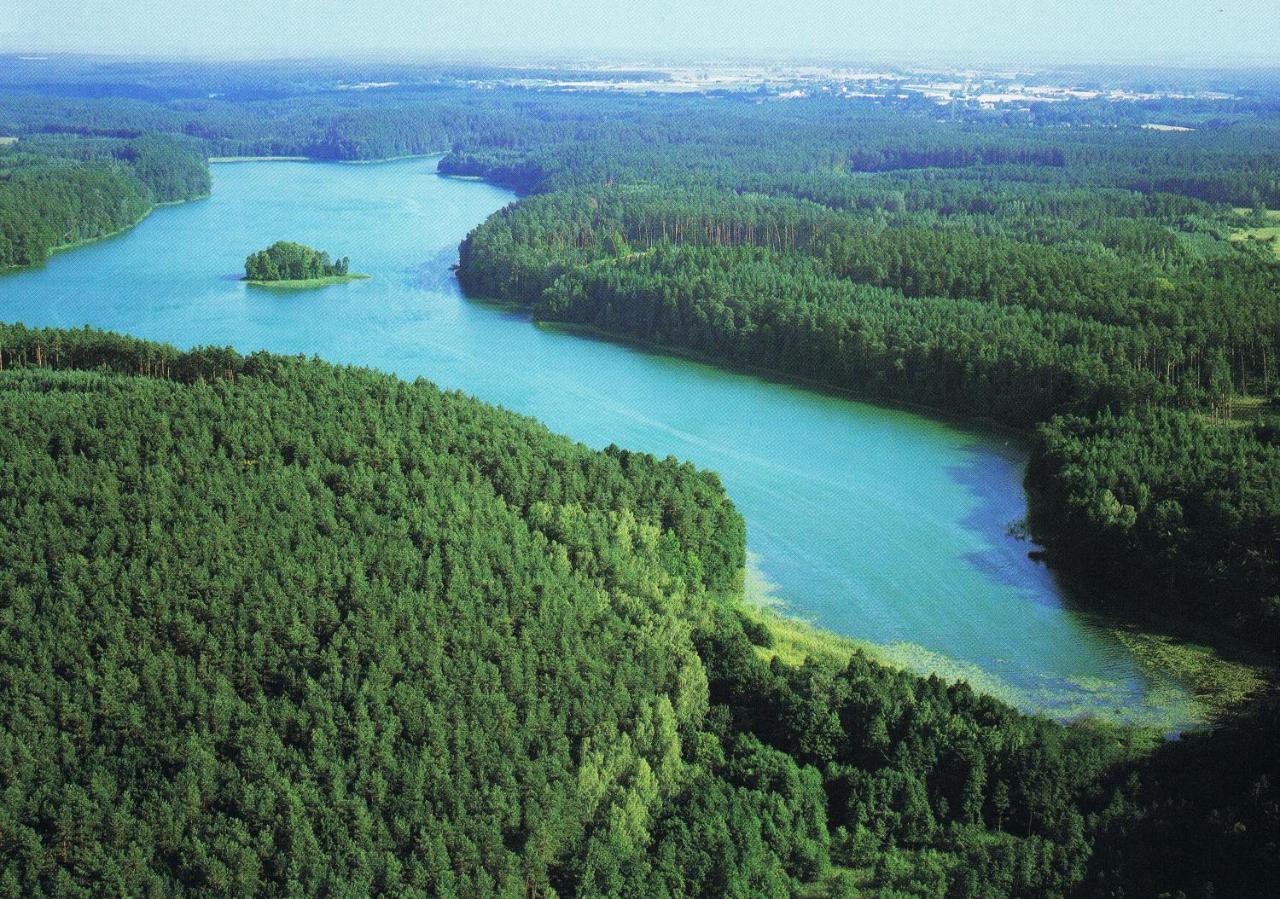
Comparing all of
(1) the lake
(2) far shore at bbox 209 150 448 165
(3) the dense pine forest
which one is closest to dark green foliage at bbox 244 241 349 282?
A: (1) the lake

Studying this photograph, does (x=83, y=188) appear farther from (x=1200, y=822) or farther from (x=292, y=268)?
(x=1200, y=822)

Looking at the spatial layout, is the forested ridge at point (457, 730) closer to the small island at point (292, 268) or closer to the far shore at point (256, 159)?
the small island at point (292, 268)

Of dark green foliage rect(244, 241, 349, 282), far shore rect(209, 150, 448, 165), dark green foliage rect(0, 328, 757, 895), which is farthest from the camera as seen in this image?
far shore rect(209, 150, 448, 165)

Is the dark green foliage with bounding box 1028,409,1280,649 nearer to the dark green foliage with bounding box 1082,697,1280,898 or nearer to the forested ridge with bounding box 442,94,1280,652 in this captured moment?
the forested ridge with bounding box 442,94,1280,652

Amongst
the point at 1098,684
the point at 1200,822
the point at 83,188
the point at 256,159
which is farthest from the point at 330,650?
the point at 256,159

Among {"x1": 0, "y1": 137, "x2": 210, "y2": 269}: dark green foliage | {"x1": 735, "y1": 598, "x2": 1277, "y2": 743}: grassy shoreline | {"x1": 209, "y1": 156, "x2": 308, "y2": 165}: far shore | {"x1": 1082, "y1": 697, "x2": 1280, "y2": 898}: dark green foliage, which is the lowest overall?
{"x1": 735, "y1": 598, "x2": 1277, "y2": 743}: grassy shoreline

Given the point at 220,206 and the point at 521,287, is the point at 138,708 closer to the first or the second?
the point at 521,287

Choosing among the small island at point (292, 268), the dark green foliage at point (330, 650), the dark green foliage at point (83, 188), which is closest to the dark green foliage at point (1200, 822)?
the dark green foliage at point (330, 650)

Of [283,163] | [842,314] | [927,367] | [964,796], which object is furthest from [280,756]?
[283,163]
